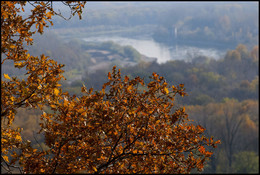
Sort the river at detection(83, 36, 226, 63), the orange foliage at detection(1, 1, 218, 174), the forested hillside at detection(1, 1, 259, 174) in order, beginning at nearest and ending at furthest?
the orange foliage at detection(1, 1, 218, 174), the forested hillside at detection(1, 1, 259, 174), the river at detection(83, 36, 226, 63)

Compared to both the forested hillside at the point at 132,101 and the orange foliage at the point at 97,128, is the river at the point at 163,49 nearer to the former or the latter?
the forested hillside at the point at 132,101

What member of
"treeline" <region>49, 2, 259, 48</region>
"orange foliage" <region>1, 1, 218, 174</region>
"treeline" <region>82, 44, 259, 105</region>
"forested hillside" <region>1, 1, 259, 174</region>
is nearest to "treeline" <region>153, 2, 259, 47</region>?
"treeline" <region>49, 2, 259, 48</region>

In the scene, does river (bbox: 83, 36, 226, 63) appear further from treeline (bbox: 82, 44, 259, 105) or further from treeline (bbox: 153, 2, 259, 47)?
treeline (bbox: 82, 44, 259, 105)

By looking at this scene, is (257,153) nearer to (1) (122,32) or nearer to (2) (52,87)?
(2) (52,87)

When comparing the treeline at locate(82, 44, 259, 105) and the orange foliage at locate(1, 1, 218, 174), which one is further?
the treeline at locate(82, 44, 259, 105)

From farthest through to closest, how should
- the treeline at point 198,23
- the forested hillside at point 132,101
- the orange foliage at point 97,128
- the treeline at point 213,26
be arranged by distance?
the treeline at point 213,26
the treeline at point 198,23
the forested hillside at point 132,101
the orange foliage at point 97,128

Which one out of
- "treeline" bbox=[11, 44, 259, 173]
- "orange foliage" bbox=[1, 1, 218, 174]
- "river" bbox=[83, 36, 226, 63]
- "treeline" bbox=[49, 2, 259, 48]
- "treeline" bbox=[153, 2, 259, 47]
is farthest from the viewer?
"treeline" bbox=[153, 2, 259, 47]

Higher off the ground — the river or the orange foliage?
the orange foliage

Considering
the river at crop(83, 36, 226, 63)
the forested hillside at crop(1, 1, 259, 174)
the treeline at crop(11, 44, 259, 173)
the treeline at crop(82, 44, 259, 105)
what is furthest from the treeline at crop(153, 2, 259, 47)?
the treeline at crop(11, 44, 259, 173)

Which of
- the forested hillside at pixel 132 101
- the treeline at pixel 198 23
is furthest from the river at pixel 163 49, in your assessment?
the treeline at pixel 198 23
